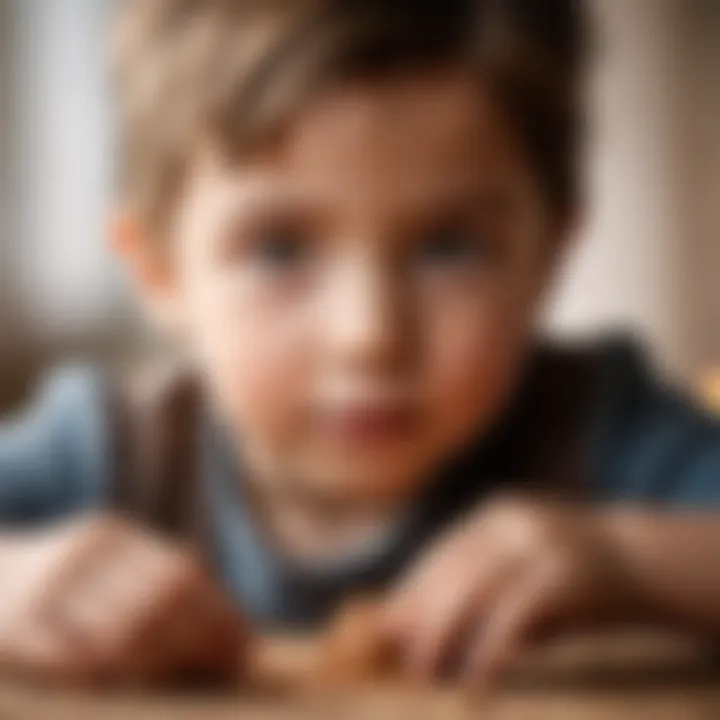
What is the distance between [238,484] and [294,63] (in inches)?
6.7

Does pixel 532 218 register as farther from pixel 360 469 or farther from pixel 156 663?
pixel 156 663

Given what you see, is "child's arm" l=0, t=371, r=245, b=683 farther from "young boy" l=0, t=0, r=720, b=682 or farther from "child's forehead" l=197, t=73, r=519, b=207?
"child's forehead" l=197, t=73, r=519, b=207

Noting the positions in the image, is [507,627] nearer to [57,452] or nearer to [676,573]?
[676,573]

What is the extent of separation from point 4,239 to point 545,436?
241 millimetres

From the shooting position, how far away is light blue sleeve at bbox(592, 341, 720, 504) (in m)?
0.50

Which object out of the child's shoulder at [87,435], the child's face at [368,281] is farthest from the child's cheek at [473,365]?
the child's shoulder at [87,435]

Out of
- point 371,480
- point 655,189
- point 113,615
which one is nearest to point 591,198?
point 655,189

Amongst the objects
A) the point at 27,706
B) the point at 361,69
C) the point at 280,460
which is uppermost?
the point at 361,69

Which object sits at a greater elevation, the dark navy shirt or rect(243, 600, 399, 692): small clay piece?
the dark navy shirt

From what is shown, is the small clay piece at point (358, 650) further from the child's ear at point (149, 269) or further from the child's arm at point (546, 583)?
the child's ear at point (149, 269)

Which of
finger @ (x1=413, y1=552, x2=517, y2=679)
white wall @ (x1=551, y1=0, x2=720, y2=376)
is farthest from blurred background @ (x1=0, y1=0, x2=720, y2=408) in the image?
finger @ (x1=413, y1=552, x2=517, y2=679)

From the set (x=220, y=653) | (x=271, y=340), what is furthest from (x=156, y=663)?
(x=271, y=340)

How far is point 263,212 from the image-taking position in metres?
0.50

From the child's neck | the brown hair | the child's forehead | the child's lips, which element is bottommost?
the child's neck
